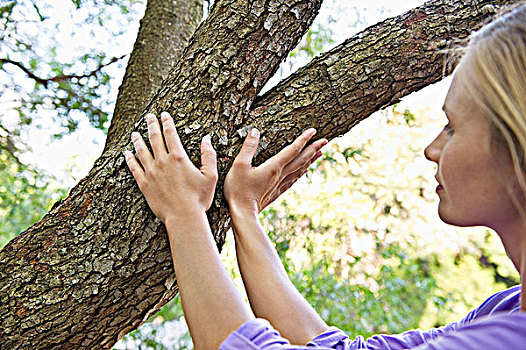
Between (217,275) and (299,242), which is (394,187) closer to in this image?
(299,242)

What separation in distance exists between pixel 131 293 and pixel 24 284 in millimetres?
239

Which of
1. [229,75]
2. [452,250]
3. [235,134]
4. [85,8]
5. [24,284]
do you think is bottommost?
[452,250]

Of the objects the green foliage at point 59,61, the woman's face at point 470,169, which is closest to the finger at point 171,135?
the woman's face at point 470,169

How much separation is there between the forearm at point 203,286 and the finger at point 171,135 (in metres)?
0.17

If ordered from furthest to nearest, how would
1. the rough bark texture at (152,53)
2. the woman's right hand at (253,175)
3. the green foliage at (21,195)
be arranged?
1. the green foliage at (21,195)
2. the rough bark texture at (152,53)
3. the woman's right hand at (253,175)

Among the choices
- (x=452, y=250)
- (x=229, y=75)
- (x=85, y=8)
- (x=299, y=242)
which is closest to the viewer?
(x=229, y=75)

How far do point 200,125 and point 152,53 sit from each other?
735 mm

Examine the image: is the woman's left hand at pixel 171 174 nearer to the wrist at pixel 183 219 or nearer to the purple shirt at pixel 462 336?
the wrist at pixel 183 219

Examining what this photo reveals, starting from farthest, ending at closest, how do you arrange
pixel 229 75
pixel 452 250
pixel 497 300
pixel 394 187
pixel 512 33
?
pixel 452 250 → pixel 394 187 → pixel 229 75 → pixel 497 300 → pixel 512 33

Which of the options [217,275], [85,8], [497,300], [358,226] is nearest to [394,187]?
[358,226]

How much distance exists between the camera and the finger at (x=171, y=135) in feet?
3.49

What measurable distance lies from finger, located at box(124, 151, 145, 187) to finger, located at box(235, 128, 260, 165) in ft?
0.75

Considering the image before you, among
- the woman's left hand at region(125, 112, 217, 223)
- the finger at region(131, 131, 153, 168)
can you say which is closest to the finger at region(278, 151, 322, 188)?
the woman's left hand at region(125, 112, 217, 223)

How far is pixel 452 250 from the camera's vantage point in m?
5.29
